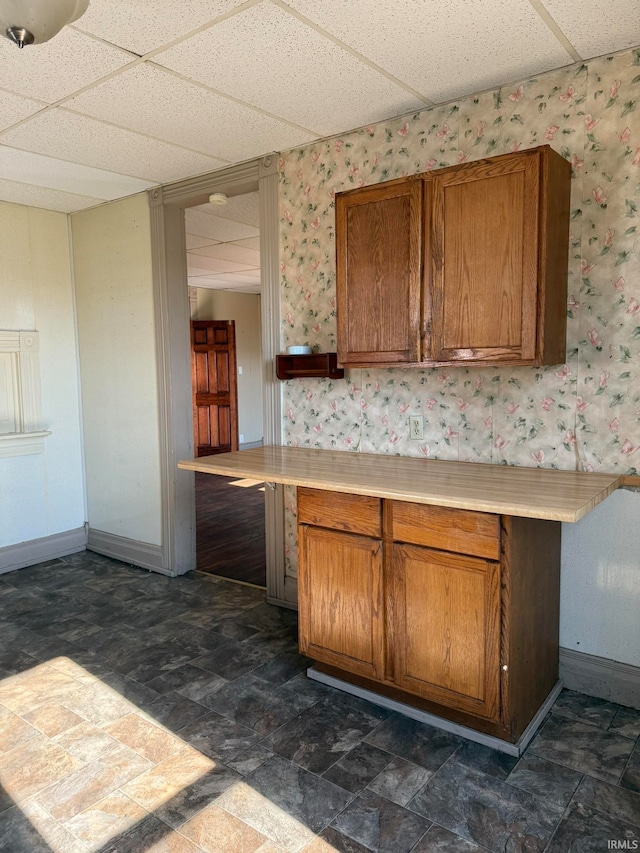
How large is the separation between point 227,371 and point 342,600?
6383 mm

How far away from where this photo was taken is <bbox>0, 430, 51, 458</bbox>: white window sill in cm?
415

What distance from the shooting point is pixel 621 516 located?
239 centimetres

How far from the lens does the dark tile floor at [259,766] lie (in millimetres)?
1764

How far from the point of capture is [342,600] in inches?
97.5

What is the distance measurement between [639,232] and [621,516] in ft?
3.62

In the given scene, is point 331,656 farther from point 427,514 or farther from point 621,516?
point 621,516

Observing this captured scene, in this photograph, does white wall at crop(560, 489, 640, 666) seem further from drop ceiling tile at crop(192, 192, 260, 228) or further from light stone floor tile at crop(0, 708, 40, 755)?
drop ceiling tile at crop(192, 192, 260, 228)

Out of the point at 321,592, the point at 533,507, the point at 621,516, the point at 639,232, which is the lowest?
the point at 321,592

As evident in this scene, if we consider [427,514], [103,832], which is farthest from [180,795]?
[427,514]

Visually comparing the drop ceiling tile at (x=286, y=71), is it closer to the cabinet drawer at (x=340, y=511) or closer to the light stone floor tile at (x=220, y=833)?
the cabinet drawer at (x=340, y=511)

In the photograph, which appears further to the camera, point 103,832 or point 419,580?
point 419,580

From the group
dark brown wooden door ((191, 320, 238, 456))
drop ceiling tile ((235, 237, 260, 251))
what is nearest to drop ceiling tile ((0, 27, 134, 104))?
drop ceiling tile ((235, 237, 260, 251))

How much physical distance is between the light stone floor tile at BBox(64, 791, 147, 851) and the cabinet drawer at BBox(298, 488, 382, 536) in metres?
1.17

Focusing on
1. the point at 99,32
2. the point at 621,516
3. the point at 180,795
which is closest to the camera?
the point at 180,795
